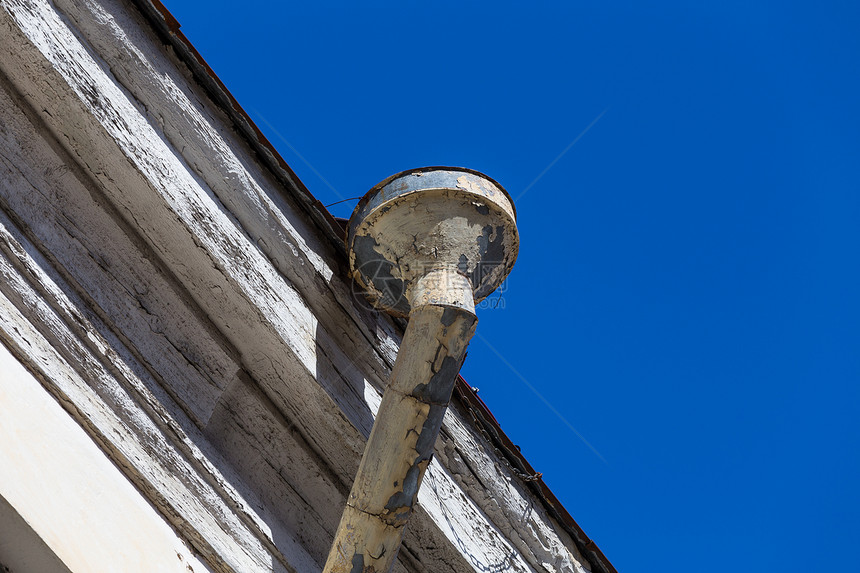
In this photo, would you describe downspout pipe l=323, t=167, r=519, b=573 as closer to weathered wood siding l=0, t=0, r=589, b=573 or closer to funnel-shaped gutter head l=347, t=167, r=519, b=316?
funnel-shaped gutter head l=347, t=167, r=519, b=316

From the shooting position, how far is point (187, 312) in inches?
104

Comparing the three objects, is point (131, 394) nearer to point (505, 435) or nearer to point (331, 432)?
point (331, 432)

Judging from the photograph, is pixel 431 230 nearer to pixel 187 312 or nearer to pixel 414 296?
pixel 414 296

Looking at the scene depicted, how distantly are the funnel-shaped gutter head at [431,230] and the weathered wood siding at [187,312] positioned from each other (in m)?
0.20

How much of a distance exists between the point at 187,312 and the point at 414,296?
2.36 ft

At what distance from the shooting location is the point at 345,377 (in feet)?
8.98

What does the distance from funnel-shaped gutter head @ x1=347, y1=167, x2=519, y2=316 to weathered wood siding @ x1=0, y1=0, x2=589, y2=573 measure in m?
0.20

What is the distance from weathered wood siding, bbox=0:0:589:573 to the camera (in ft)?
7.85

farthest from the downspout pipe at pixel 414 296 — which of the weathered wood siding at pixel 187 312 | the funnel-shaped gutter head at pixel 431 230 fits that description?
the weathered wood siding at pixel 187 312

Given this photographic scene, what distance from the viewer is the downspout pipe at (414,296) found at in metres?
2.36

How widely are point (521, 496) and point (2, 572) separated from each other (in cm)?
162

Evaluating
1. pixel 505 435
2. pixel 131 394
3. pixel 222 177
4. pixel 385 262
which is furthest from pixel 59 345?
pixel 505 435

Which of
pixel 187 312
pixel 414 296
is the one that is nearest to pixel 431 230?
pixel 414 296

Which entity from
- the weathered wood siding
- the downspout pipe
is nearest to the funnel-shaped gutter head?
the downspout pipe
